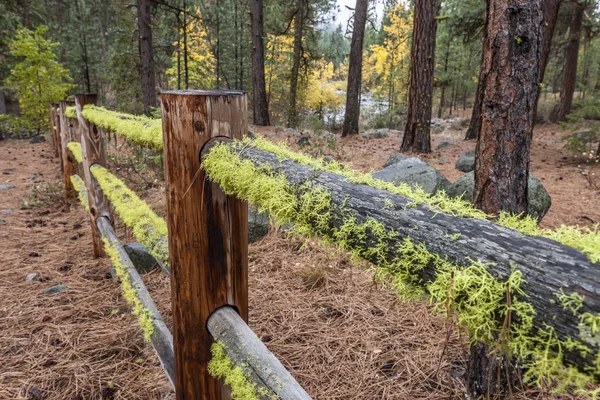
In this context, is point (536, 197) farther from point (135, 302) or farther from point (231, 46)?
point (231, 46)

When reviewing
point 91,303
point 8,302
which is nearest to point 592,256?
point 91,303

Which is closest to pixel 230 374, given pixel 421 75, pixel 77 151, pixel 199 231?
pixel 199 231

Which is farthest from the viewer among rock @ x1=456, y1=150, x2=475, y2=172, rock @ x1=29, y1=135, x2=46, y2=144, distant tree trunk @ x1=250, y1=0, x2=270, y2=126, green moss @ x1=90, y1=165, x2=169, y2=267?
rock @ x1=29, y1=135, x2=46, y2=144

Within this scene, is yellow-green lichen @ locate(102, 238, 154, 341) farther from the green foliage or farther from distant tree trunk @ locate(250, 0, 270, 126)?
the green foliage

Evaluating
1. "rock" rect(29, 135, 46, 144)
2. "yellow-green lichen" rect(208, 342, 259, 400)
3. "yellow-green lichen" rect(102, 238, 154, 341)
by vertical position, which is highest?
"rock" rect(29, 135, 46, 144)

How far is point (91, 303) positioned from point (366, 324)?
261 centimetres

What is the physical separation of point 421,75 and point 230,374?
9086mm

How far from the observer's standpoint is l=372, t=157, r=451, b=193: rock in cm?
550

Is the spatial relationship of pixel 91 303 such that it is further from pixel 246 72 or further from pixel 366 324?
pixel 246 72

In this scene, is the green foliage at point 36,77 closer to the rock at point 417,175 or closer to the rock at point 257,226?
the rock at point 257,226

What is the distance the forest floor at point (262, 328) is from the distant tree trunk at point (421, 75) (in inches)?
188

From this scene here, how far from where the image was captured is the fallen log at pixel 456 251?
1.86 feet

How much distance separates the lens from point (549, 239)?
0.67 meters

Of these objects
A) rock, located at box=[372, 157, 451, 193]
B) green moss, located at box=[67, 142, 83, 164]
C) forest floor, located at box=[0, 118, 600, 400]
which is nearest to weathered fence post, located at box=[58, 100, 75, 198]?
green moss, located at box=[67, 142, 83, 164]
